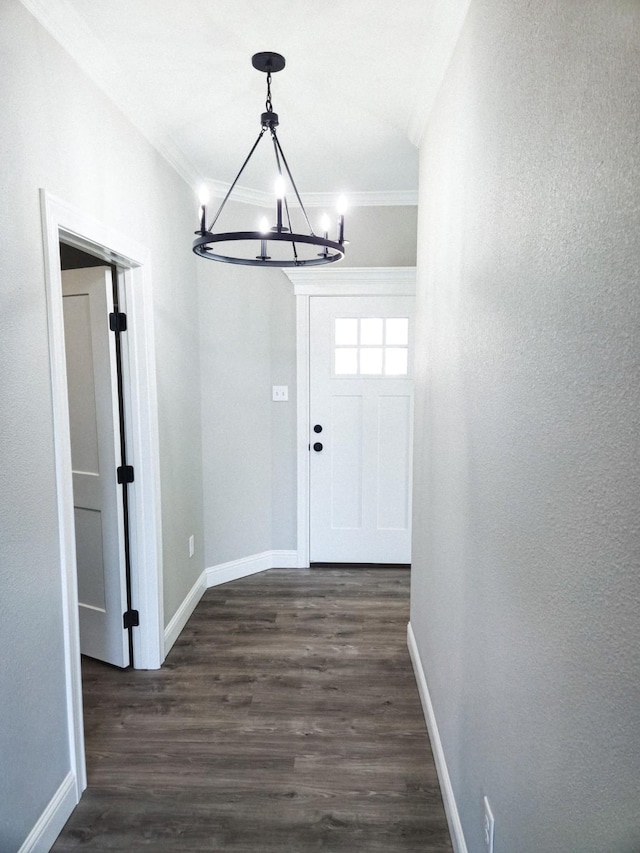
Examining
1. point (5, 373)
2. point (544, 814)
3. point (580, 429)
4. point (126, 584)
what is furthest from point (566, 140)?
point (126, 584)

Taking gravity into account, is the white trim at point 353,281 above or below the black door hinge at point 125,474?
above

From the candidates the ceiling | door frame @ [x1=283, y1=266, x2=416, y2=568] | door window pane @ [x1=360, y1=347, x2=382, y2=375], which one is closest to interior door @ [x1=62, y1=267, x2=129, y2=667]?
Answer: the ceiling

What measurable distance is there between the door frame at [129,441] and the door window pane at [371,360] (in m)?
1.68

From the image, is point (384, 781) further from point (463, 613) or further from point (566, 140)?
point (566, 140)

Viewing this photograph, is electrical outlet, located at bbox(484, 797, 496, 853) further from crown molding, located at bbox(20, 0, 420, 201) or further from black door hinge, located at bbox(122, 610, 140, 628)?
crown molding, located at bbox(20, 0, 420, 201)

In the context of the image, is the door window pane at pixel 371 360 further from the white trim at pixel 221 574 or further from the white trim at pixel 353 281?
the white trim at pixel 221 574

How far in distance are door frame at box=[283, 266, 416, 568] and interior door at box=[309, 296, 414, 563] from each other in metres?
0.04

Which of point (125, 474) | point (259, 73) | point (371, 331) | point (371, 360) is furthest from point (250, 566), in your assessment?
point (259, 73)

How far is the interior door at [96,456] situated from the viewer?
2521 millimetres

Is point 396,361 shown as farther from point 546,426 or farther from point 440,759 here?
point 546,426

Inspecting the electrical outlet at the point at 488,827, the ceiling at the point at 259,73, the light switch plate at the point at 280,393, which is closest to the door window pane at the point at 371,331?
the light switch plate at the point at 280,393

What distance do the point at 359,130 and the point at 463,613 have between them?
88.9 inches

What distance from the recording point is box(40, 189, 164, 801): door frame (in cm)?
177

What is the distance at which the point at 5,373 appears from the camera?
1511mm
